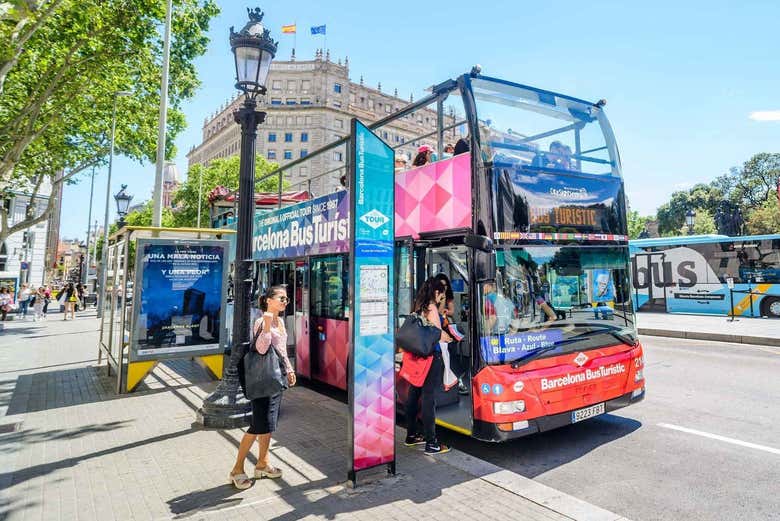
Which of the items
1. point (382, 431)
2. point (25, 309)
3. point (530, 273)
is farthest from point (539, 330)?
point (25, 309)

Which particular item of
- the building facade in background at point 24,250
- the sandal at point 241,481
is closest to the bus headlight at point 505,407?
the sandal at point 241,481

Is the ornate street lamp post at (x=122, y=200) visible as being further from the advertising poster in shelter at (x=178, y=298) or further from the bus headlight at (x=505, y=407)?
the bus headlight at (x=505, y=407)

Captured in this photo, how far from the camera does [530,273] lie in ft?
15.7

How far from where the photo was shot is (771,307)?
16906 mm

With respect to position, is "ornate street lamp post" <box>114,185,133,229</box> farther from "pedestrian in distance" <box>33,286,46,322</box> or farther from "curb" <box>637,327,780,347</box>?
"curb" <box>637,327,780,347</box>

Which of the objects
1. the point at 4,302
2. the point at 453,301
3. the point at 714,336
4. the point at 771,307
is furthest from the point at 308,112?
the point at 453,301

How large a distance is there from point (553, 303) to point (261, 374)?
10.2ft

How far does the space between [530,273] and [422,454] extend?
2.24 metres

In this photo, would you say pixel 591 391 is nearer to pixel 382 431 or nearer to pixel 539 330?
pixel 539 330

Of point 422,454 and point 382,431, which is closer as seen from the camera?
point 382,431

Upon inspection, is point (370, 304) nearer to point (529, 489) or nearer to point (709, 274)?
point (529, 489)

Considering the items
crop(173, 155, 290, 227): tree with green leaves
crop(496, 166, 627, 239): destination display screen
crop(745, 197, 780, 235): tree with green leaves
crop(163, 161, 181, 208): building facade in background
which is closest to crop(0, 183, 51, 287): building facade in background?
crop(163, 161, 181, 208): building facade in background

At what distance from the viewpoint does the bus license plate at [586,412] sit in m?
4.74

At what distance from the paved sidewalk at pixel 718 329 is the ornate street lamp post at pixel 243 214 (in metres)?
13.4
